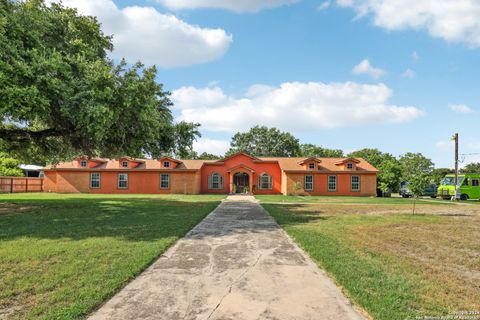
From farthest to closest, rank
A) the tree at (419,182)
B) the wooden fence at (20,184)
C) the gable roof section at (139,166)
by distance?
the gable roof section at (139,166), the wooden fence at (20,184), the tree at (419,182)

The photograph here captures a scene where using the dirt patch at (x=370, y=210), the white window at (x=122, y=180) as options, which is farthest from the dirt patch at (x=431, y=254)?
the white window at (x=122, y=180)

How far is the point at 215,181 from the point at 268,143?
92.6ft

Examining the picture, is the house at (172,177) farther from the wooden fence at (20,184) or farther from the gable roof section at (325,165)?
the wooden fence at (20,184)

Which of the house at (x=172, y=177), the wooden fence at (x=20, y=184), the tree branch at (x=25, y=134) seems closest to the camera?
the tree branch at (x=25, y=134)

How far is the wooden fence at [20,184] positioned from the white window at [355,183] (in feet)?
116

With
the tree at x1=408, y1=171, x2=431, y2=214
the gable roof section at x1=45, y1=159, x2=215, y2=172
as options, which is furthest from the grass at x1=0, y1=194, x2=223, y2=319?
the gable roof section at x1=45, y1=159, x2=215, y2=172

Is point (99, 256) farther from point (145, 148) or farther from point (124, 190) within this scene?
point (124, 190)

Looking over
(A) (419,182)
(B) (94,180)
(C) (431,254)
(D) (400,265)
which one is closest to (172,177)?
(B) (94,180)

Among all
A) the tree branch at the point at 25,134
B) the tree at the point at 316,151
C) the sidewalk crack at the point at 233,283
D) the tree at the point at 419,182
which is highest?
the tree at the point at 316,151

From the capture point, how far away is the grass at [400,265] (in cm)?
389

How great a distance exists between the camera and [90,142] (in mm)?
14656

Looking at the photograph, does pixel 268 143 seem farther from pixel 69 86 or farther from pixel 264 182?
pixel 69 86

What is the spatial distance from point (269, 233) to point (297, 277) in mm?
3954

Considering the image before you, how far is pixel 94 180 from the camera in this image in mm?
33375
